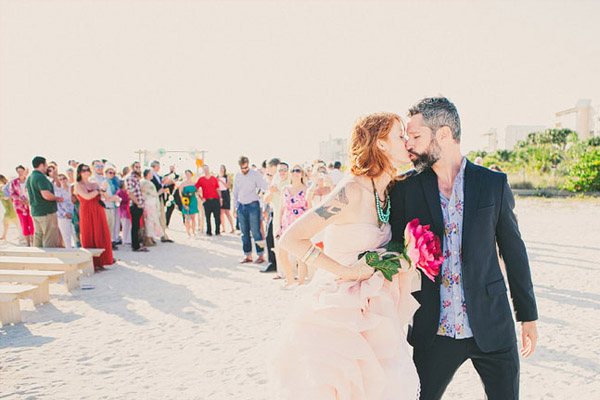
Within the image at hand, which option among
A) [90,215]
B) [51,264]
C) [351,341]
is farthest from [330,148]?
[351,341]

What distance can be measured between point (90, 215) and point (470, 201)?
8.43 meters

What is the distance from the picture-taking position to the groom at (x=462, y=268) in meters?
2.24

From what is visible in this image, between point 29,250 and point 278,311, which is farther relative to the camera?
point 29,250

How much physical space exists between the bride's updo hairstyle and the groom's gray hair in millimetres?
167

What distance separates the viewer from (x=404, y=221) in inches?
95.8

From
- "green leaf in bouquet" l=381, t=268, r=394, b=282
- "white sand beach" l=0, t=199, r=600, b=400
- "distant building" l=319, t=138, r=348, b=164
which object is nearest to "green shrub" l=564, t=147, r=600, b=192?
"white sand beach" l=0, t=199, r=600, b=400

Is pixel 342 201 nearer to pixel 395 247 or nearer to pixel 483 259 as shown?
pixel 395 247

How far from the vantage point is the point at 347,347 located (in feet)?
7.29

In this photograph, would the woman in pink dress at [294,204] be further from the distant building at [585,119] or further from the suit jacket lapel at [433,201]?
the distant building at [585,119]

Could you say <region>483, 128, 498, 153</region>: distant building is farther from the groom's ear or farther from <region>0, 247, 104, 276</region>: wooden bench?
the groom's ear

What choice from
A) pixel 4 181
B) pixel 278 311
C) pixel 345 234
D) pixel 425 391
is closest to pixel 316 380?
pixel 425 391

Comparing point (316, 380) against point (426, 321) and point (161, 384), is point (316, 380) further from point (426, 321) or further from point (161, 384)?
point (161, 384)

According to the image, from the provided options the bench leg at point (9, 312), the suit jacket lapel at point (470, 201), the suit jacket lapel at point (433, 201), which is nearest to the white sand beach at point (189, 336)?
the bench leg at point (9, 312)

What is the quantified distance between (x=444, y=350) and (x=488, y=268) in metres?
0.49
